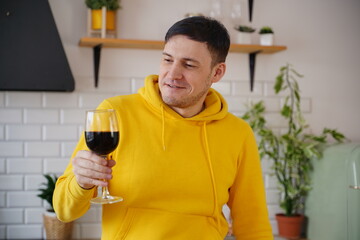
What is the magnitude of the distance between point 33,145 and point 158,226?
5.62 feet

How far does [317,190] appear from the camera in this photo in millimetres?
3201

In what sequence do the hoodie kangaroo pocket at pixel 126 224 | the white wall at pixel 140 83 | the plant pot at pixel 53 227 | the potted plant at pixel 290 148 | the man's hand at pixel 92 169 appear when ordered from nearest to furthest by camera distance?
the man's hand at pixel 92 169, the hoodie kangaroo pocket at pixel 126 224, the plant pot at pixel 53 227, the white wall at pixel 140 83, the potted plant at pixel 290 148

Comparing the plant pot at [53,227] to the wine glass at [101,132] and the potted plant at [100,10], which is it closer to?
the potted plant at [100,10]

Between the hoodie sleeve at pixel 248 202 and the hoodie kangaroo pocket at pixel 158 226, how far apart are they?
223mm

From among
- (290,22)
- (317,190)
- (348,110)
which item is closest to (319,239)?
(317,190)

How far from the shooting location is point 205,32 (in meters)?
1.77

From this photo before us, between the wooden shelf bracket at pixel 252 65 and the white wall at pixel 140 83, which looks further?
the wooden shelf bracket at pixel 252 65

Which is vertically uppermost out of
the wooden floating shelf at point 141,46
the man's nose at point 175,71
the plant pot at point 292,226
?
the wooden floating shelf at point 141,46

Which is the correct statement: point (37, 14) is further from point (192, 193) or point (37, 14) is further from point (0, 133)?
point (192, 193)

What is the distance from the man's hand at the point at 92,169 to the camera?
131 cm

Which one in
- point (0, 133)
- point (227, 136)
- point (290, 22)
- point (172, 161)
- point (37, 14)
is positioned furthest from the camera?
point (290, 22)

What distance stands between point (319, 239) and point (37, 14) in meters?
2.18

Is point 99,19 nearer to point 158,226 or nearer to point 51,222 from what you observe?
point 51,222

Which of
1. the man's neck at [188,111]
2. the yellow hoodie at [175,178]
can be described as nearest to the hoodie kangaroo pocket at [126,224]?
the yellow hoodie at [175,178]
